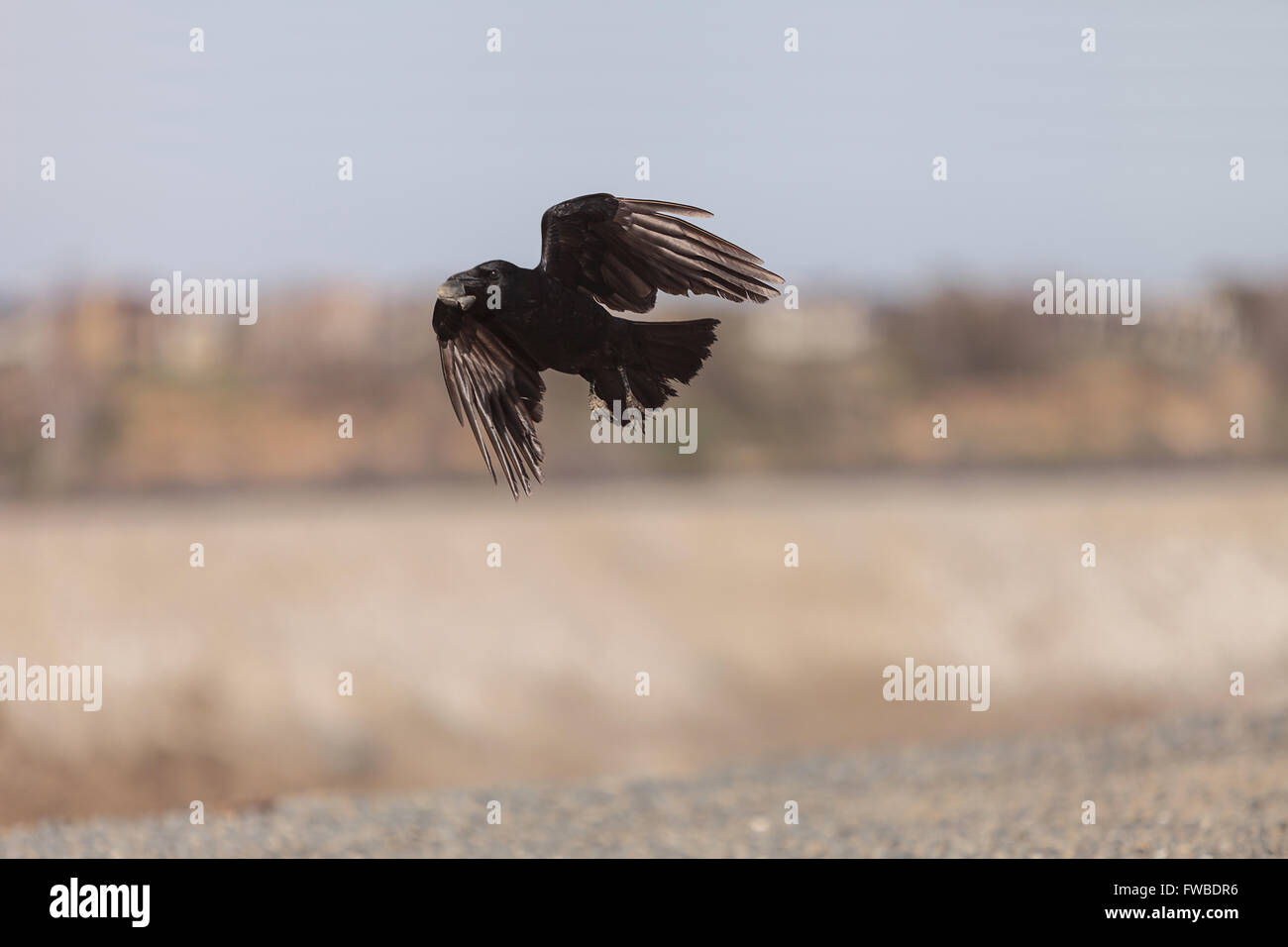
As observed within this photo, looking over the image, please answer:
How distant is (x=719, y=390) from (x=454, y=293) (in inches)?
1567

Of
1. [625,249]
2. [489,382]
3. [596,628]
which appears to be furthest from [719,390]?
[489,382]

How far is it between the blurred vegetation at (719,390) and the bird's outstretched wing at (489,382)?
2581cm

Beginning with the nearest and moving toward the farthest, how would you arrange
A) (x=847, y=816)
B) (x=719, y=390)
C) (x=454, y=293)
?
(x=454, y=293), (x=847, y=816), (x=719, y=390)

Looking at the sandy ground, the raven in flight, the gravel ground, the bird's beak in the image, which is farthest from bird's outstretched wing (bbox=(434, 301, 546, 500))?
the sandy ground

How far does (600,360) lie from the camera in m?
4.36

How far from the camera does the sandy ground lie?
19656 mm

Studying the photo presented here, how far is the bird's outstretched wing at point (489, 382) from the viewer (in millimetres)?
4363

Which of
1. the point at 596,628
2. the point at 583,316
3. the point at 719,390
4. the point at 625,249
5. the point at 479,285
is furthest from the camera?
the point at 719,390

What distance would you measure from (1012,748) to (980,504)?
37.1 ft

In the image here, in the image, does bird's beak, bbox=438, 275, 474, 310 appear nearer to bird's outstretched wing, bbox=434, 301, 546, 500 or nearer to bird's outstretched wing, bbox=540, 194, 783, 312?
bird's outstretched wing, bbox=434, 301, 546, 500

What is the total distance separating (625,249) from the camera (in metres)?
4.71

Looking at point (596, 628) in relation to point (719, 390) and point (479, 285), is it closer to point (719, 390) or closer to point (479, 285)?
point (479, 285)

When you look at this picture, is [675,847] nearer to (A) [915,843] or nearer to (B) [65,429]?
(A) [915,843]
